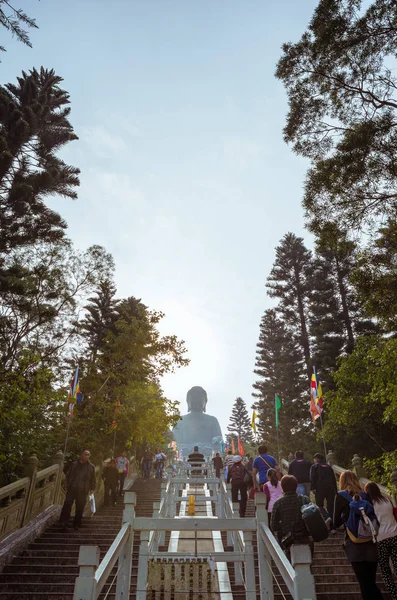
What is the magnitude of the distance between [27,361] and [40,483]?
3.16 metres

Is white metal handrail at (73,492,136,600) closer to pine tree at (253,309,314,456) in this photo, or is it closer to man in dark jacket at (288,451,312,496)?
man in dark jacket at (288,451,312,496)

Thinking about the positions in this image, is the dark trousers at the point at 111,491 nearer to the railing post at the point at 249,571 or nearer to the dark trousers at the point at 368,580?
the railing post at the point at 249,571

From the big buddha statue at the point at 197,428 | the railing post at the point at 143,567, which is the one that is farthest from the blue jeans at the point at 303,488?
the big buddha statue at the point at 197,428

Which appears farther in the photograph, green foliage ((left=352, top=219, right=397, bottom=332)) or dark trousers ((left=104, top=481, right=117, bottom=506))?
dark trousers ((left=104, top=481, right=117, bottom=506))

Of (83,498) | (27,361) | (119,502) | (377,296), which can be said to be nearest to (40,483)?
(83,498)

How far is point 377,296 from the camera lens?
8.97 m

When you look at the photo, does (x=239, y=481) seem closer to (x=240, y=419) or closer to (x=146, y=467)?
(x=146, y=467)

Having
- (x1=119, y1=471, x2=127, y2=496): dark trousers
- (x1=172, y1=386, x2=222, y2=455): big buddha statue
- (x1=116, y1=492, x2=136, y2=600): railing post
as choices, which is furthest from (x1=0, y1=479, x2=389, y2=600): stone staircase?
(x1=172, y1=386, x2=222, y2=455): big buddha statue

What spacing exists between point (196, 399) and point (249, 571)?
54.5 meters

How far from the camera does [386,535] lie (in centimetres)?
451

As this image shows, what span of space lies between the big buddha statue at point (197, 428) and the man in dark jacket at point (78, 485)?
44.3 metres

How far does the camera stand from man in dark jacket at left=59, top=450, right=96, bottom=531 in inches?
335

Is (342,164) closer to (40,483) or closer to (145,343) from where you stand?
(40,483)

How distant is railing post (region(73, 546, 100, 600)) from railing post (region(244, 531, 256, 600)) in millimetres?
2041
